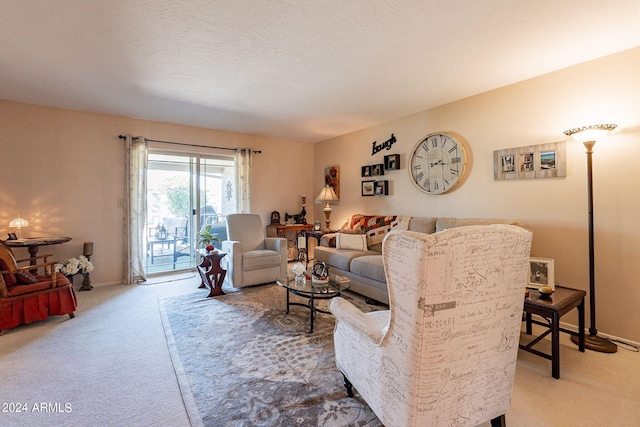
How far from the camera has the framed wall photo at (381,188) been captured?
4.43 m

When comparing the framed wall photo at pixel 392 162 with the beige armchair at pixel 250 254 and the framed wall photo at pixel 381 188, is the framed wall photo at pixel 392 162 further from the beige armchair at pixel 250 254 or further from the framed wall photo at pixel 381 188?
the beige armchair at pixel 250 254

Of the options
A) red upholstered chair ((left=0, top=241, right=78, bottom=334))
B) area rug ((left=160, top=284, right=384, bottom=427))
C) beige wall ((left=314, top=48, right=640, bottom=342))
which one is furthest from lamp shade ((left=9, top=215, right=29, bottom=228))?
beige wall ((left=314, top=48, right=640, bottom=342))

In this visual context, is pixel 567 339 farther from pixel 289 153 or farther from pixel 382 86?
pixel 289 153

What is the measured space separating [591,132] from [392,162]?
2.29 metres

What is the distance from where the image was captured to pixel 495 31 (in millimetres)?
2074

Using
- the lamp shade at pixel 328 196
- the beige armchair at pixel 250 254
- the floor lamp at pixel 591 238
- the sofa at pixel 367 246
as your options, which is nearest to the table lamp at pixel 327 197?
the lamp shade at pixel 328 196

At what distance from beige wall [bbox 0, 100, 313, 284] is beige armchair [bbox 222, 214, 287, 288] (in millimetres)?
1773

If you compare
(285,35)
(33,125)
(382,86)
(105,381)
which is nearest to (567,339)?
(382,86)

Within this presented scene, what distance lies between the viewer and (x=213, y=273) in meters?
3.55

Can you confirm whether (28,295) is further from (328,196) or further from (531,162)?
(531,162)

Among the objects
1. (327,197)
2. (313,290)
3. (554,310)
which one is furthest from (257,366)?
(327,197)

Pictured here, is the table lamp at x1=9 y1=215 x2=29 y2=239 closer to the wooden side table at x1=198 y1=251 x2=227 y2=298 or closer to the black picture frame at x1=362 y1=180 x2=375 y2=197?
the wooden side table at x1=198 y1=251 x2=227 y2=298

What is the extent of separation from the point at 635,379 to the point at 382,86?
124 inches

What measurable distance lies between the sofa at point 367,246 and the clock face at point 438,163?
49 centimetres
